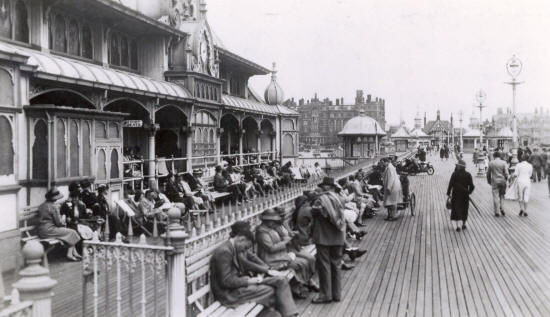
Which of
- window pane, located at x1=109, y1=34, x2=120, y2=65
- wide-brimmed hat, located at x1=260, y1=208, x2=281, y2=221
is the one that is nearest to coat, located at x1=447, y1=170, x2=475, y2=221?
wide-brimmed hat, located at x1=260, y1=208, x2=281, y2=221

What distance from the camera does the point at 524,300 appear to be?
699cm

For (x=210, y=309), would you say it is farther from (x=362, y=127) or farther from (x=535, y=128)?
(x=535, y=128)

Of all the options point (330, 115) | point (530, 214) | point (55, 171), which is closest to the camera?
point (55, 171)

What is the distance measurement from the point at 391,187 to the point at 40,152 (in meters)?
8.79

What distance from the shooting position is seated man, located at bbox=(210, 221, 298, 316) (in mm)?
5566

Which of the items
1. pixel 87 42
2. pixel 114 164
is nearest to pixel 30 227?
pixel 114 164

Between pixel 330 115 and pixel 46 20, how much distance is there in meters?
100

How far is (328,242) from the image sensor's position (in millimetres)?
6996

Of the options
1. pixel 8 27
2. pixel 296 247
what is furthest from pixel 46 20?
pixel 296 247

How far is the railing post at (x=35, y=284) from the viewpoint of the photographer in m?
3.46

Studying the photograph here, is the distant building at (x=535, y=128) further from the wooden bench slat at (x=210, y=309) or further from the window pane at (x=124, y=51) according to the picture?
the wooden bench slat at (x=210, y=309)

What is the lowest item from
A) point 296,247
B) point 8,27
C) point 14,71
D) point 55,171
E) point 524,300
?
point 524,300

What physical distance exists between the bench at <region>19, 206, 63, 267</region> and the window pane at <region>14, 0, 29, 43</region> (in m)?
5.24

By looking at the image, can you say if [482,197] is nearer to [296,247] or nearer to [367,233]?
[367,233]
